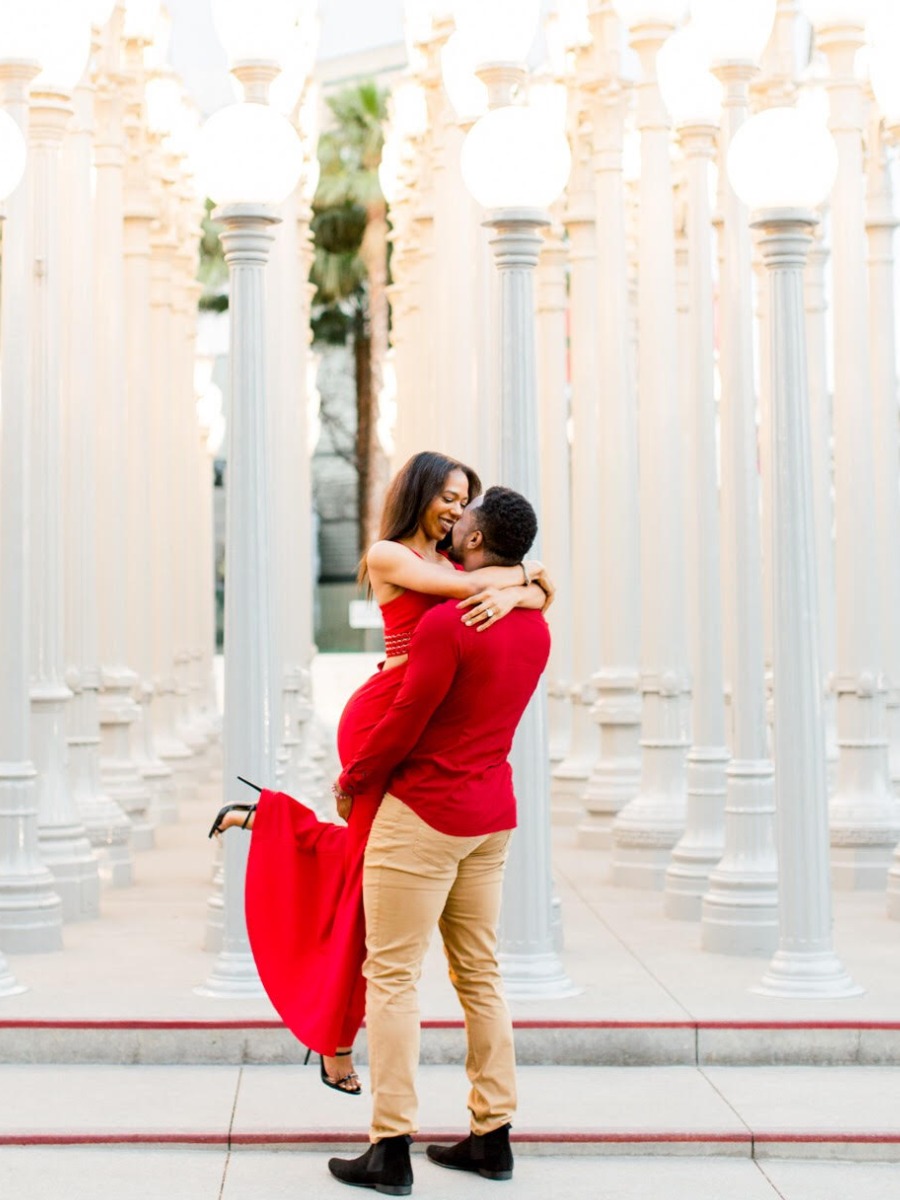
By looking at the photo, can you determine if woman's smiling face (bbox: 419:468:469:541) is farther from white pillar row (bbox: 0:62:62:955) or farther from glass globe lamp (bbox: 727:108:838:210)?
white pillar row (bbox: 0:62:62:955)

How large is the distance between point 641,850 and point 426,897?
6.27 m

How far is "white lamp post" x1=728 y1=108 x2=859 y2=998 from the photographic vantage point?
26.9ft

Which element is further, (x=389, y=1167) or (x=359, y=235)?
(x=359, y=235)

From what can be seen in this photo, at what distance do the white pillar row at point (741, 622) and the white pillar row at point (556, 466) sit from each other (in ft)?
22.4

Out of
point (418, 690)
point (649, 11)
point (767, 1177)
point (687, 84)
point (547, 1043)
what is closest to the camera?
point (418, 690)

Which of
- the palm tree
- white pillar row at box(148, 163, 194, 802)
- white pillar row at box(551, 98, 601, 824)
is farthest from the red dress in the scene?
the palm tree

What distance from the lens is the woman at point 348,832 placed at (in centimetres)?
595

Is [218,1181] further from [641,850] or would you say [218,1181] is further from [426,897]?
[641,850]

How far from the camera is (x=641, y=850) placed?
11930 millimetres

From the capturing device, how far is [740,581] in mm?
9734

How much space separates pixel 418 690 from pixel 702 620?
16.2 feet

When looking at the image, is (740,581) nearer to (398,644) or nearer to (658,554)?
(658,554)

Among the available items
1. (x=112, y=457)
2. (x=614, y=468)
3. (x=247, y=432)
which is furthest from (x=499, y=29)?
(x=112, y=457)

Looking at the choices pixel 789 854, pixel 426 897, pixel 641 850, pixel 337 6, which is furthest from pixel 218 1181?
pixel 337 6
